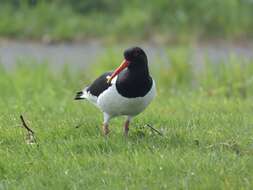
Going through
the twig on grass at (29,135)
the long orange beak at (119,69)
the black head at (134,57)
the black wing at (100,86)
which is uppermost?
the black head at (134,57)

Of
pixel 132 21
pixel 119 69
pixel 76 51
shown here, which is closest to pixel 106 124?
pixel 119 69

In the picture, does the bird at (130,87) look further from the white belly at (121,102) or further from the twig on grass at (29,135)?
the twig on grass at (29,135)

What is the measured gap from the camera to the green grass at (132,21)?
1505cm

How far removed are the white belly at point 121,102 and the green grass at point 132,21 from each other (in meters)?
8.07

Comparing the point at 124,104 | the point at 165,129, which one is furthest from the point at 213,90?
the point at 124,104

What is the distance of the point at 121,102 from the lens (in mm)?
6715

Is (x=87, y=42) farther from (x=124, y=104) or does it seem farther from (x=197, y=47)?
(x=124, y=104)

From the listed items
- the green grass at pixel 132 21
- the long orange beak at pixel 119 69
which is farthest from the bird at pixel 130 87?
the green grass at pixel 132 21

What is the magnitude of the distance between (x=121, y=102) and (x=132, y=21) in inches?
343

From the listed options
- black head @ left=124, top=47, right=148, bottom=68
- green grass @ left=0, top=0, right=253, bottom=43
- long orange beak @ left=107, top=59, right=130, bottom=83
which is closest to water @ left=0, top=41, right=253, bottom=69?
green grass @ left=0, top=0, right=253, bottom=43

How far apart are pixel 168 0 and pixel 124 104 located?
884 cm

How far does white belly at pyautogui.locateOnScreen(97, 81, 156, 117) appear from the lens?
22.0 ft

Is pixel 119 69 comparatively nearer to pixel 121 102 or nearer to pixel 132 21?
pixel 121 102

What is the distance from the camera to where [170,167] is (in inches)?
235
